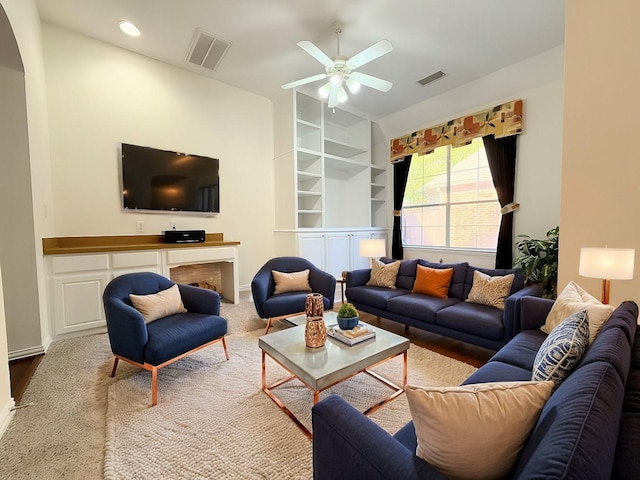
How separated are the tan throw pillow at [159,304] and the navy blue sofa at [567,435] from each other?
1.77 m

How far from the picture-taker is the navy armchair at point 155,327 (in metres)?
1.87

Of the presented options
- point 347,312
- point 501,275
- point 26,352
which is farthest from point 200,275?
point 501,275

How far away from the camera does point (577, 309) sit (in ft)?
5.34

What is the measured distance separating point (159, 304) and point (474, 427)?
228cm

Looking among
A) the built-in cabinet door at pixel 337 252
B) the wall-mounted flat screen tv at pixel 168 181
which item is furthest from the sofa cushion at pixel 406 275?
the wall-mounted flat screen tv at pixel 168 181

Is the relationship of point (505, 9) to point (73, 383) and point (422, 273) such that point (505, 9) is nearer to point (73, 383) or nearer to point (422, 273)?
point (422, 273)

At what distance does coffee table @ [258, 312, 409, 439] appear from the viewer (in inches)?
61.4

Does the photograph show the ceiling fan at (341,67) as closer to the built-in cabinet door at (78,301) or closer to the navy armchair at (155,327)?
the navy armchair at (155,327)

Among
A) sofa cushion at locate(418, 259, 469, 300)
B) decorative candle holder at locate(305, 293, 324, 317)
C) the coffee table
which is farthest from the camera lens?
sofa cushion at locate(418, 259, 469, 300)

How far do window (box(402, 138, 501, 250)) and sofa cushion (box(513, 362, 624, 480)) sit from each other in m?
3.86

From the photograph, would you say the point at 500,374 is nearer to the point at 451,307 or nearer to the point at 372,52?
the point at 451,307

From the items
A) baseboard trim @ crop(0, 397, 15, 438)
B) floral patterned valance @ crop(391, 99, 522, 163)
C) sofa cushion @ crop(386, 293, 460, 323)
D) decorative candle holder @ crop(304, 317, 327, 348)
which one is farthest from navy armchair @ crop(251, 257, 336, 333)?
floral patterned valance @ crop(391, 99, 522, 163)

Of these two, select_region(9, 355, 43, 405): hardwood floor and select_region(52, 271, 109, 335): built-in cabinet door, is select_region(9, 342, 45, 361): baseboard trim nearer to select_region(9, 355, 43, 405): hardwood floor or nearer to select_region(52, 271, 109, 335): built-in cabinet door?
select_region(9, 355, 43, 405): hardwood floor

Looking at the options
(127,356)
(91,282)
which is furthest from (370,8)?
(91,282)
